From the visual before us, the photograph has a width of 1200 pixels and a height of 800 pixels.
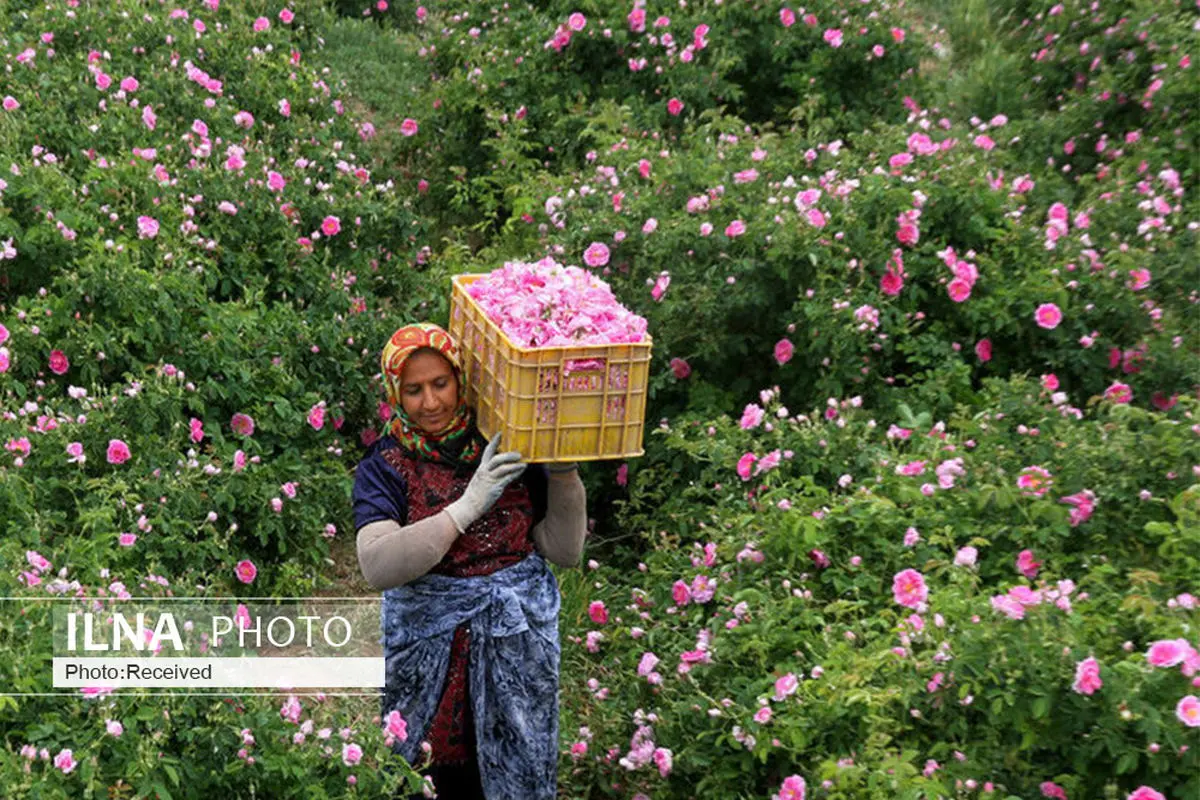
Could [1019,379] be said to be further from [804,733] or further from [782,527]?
[804,733]

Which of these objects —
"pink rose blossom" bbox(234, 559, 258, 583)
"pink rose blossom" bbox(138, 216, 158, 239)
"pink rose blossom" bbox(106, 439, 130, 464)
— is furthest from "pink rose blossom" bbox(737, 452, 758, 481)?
"pink rose blossom" bbox(138, 216, 158, 239)

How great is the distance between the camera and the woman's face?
2969 millimetres

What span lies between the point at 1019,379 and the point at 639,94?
313 centimetres

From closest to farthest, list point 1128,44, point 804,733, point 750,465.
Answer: point 804,733 < point 750,465 < point 1128,44

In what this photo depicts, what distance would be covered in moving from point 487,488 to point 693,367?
2192 mm

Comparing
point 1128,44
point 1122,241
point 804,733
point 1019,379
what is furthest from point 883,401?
point 1128,44

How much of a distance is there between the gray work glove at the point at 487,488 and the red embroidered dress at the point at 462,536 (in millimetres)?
144

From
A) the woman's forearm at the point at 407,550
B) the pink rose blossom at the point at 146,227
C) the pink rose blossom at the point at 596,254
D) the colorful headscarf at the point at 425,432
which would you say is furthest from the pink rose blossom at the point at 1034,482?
the pink rose blossom at the point at 146,227

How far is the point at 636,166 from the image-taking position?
17.9 feet

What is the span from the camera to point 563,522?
3.10 m

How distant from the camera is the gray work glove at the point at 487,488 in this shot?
2.85 meters

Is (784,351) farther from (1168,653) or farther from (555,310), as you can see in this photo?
(1168,653)

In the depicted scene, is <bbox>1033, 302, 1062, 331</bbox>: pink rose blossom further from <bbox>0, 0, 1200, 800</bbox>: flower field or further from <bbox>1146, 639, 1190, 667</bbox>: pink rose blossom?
<bbox>1146, 639, 1190, 667</bbox>: pink rose blossom

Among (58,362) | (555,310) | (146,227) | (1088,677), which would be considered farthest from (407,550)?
(146,227)
